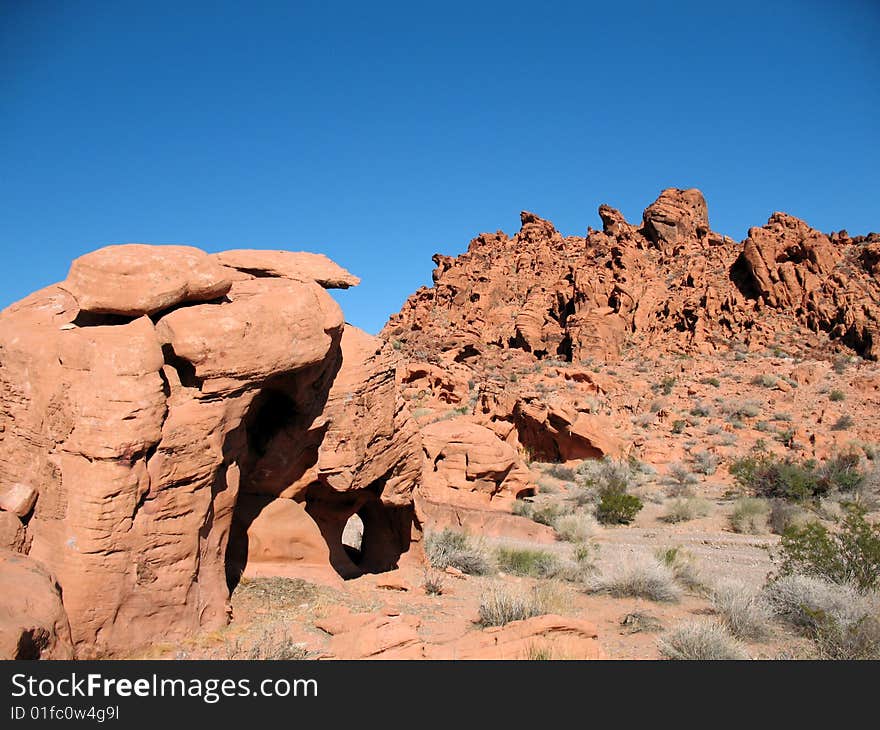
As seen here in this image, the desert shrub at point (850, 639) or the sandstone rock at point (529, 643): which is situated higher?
the sandstone rock at point (529, 643)

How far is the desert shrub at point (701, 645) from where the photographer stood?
5.75 m

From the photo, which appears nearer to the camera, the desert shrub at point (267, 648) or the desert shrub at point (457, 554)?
the desert shrub at point (267, 648)

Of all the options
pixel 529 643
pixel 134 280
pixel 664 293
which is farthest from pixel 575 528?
pixel 664 293

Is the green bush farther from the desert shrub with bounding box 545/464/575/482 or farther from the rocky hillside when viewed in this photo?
the rocky hillside

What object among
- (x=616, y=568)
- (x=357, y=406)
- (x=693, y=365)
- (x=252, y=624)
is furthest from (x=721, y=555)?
(x=693, y=365)

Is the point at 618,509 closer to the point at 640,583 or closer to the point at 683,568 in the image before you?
the point at 683,568

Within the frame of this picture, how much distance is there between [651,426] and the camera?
25.4 metres

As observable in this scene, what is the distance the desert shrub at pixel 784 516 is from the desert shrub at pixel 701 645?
9230mm

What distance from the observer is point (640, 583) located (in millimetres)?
8320

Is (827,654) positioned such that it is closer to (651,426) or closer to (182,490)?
(182,490)

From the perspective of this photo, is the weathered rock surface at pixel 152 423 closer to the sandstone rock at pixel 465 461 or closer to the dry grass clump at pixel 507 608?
the dry grass clump at pixel 507 608

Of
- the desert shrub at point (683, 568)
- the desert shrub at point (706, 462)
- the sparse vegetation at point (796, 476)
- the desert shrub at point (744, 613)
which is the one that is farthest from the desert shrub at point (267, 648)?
the desert shrub at point (706, 462)

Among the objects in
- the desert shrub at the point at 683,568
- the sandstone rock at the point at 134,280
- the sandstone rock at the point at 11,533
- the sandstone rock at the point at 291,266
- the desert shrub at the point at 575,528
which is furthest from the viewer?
the desert shrub at the point at 575,528

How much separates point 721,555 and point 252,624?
8982mm
